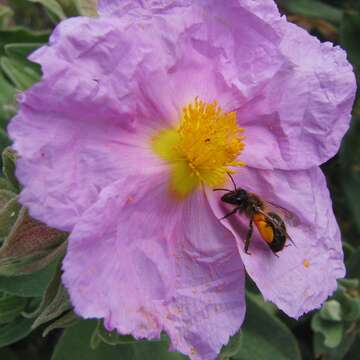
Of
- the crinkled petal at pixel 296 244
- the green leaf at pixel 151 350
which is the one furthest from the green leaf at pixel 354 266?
the green leaf at pixel 151 350

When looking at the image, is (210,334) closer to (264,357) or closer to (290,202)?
(290,202)

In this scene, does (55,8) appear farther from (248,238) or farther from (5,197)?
(248,238)

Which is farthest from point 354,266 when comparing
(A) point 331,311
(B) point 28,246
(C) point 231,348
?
(B) point 28,246

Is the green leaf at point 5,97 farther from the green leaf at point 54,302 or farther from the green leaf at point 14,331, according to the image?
the green leaf at point 54,302

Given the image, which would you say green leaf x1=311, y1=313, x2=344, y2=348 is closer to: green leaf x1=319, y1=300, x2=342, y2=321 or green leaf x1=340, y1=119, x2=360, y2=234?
green leaf x1=319, y1=300, x2=342, y2=321

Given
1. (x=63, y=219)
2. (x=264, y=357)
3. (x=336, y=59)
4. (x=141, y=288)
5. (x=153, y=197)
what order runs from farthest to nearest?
(x=264, y=357) → (x=336, y=59) → (x=153, y=197) → (x=141, y=288) → (x=63, y=219)

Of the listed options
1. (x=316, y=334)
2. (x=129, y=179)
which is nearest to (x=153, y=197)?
(x=129, y=179)

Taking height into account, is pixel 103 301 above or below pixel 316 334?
above

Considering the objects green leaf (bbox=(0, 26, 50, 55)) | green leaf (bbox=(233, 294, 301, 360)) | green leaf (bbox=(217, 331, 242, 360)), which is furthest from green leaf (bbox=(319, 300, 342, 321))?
green leaf (bbox=(0, 26, 50, 55))
